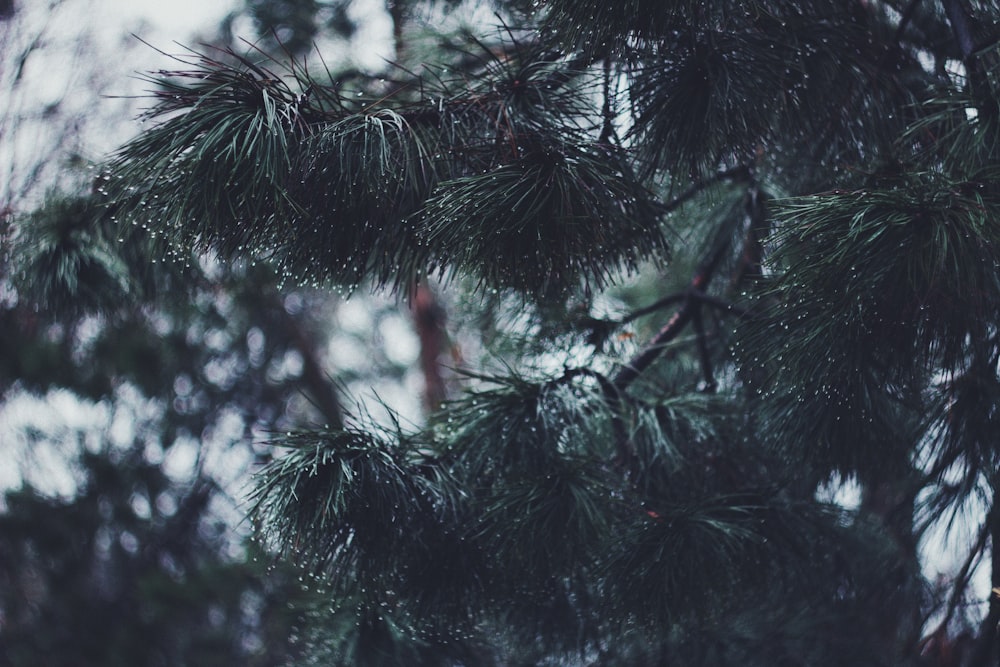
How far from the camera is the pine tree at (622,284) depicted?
50.1 inches

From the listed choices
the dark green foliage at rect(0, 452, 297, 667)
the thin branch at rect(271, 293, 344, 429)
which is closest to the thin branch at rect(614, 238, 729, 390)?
the dark green foliage at rect(0, 452, 297, 667)

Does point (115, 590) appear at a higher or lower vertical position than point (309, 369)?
lower

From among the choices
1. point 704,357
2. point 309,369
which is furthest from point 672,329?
point 309,369

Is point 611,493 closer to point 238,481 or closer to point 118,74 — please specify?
point 118,74

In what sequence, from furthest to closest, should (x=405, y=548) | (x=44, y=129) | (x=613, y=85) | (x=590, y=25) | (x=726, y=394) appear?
(x=44, y=129) → (x=726, y=394) → (x=613, y=85) → (x=405, y=548) → (x=590, y=25)

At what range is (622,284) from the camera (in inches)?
62.9

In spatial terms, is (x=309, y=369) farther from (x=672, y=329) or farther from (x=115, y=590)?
(x=672, y=329)

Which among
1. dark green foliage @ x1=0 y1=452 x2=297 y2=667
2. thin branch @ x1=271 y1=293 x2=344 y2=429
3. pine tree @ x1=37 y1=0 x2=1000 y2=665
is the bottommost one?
pine tree @ x1=37 y1=0 x2=1000 y2=665

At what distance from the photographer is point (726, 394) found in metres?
1.86

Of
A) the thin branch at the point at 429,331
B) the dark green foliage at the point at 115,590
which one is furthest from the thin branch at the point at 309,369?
the dark green foliage at the point at 115,590

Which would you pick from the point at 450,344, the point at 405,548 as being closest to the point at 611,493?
the point at 405,548

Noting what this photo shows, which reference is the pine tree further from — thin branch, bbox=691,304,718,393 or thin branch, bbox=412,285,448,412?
thin branch, bbox=412,285,448,412

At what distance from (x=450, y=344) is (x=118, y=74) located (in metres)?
2.03

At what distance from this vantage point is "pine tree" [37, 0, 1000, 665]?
127 centimetres
